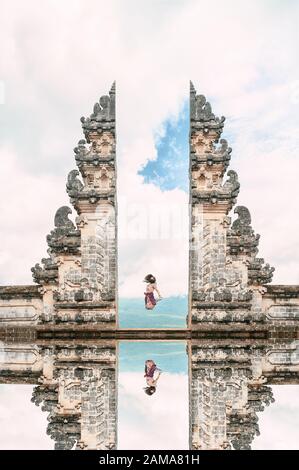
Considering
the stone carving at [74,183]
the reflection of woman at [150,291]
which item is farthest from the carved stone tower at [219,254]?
the stone carving at [74,183]

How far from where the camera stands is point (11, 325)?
59.8 ft

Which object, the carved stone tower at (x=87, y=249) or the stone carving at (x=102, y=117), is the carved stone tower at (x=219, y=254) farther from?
the stone carving at (x=102, y=117)

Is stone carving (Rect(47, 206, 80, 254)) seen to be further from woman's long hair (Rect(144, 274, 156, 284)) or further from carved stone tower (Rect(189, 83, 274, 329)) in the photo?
carved stone tower (Rect(189, 83, 274, 329))

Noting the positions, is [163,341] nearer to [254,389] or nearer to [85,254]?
[85,254]

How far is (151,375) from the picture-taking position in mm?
13672

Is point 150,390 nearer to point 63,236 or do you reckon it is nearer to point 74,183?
point 63,236

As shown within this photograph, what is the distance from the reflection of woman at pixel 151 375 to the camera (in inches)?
500

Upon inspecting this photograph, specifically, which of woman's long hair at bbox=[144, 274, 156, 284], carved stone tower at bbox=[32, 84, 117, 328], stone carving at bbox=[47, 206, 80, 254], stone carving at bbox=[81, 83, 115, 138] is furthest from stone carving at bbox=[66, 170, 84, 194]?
woman's long hair at bbox=[144, 274, 156, 284]

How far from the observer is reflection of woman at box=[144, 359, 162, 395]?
1270 cm

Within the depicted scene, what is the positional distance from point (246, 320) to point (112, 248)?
3883 mm

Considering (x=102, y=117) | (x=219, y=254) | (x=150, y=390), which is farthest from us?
(x=102, y=117)

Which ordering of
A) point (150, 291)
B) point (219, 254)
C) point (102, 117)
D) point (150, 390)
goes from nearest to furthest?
point (150, 390) → point (219, 254) → point (150, 291) → point (102, 117)

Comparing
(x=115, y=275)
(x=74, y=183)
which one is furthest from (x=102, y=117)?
(x=115, y=275)
